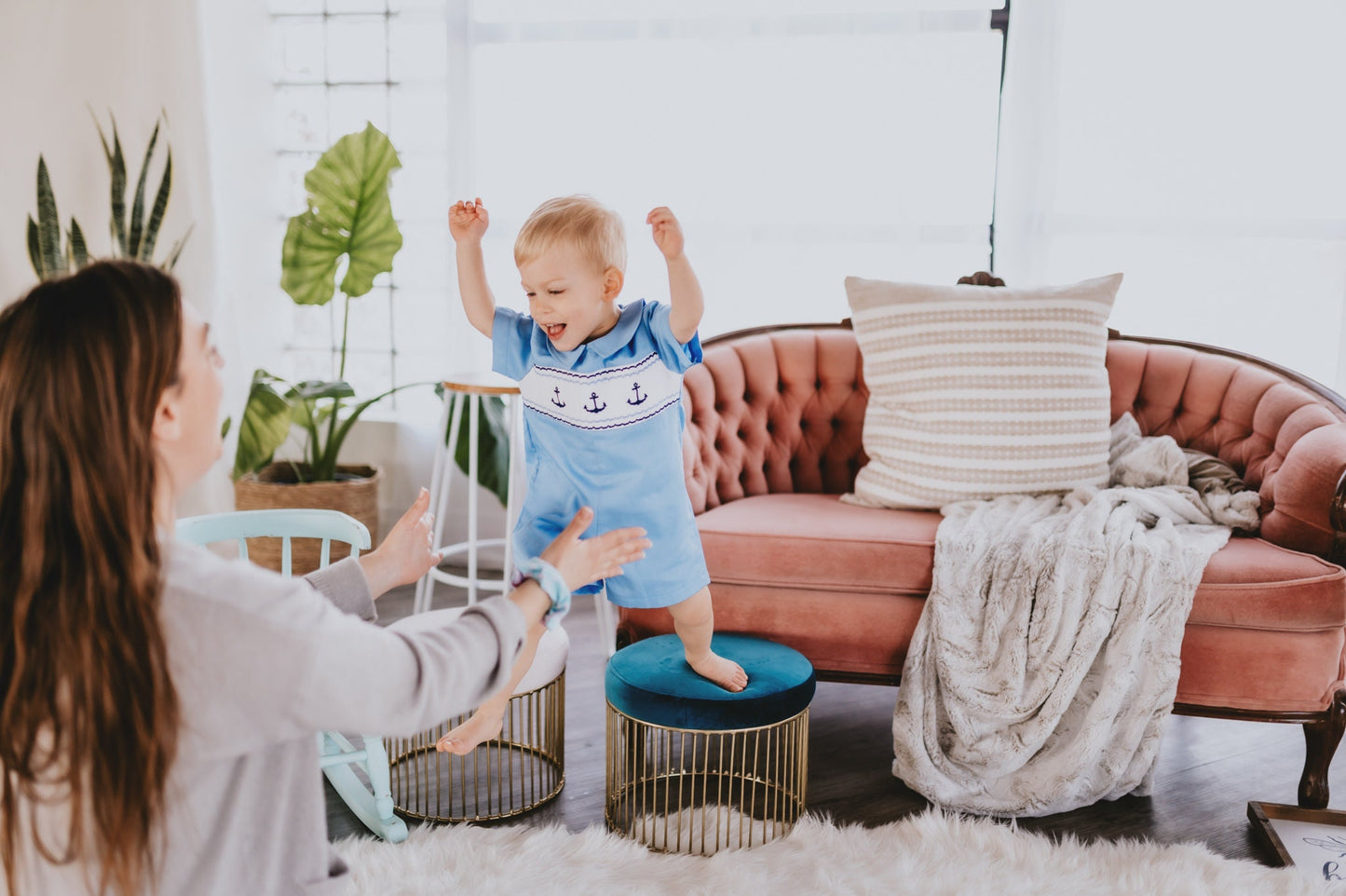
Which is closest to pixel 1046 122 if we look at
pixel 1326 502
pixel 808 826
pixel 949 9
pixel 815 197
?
pixel 949 9

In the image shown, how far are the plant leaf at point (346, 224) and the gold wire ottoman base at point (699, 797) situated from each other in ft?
6.33

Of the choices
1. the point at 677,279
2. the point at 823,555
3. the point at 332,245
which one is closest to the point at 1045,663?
the point at 823,555

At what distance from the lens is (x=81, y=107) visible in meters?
3.56

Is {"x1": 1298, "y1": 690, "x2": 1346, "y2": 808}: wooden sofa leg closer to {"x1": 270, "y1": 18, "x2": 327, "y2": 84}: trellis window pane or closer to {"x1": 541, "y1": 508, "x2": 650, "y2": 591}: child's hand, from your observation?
{"x1": 541, "y1": 508, "x2": 650, "y2": 591}: child's hand

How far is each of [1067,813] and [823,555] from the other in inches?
29.3

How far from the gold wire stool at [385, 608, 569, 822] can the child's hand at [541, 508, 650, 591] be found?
2.83 feet

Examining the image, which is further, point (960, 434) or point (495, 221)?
point (495, 221)

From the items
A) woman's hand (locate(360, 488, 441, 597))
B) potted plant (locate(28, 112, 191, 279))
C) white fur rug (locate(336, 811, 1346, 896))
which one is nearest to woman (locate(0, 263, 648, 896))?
woman's hand (locate(360, 488, 441, 597))

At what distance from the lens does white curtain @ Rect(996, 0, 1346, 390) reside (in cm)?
326

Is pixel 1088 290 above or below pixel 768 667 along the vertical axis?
above

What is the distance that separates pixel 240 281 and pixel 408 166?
79cm

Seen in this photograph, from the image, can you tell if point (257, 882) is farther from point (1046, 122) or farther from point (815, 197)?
point (1046, 122)

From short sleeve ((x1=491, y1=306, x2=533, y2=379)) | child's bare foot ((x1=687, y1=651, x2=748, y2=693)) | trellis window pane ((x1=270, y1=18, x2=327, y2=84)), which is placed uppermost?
trellis window pane ((x1=270, y1=18, x2=327, y2=84))

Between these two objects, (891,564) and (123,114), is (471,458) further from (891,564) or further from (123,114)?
(123,114)
